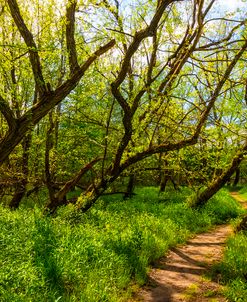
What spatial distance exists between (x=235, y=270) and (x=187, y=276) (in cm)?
102

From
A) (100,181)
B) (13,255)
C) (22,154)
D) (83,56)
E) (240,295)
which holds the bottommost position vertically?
(240,295)

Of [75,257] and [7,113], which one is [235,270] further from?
[7,113]

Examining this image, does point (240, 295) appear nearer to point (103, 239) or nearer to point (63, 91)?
point (103, 239)

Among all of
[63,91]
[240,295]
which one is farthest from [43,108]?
[240,295]

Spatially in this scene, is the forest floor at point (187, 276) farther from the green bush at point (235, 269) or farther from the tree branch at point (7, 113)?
the tree branch at point (7, 113)

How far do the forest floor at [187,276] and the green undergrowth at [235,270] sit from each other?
0.57 feet

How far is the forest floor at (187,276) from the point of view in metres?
6.49

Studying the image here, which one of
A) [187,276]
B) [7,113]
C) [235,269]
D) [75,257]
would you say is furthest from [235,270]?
[7,113]

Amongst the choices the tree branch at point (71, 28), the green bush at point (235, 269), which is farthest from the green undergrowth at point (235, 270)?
the tree branch at point (71, 28)

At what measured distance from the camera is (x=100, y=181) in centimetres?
1125

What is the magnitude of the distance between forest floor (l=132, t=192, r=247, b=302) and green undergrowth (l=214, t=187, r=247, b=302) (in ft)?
0.57

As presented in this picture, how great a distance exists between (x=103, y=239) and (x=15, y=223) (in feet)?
6.64

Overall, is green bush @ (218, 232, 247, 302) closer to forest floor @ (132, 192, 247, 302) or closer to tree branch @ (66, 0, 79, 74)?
forest floor @ (132, 192, 247, 302)

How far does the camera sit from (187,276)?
306 inches
